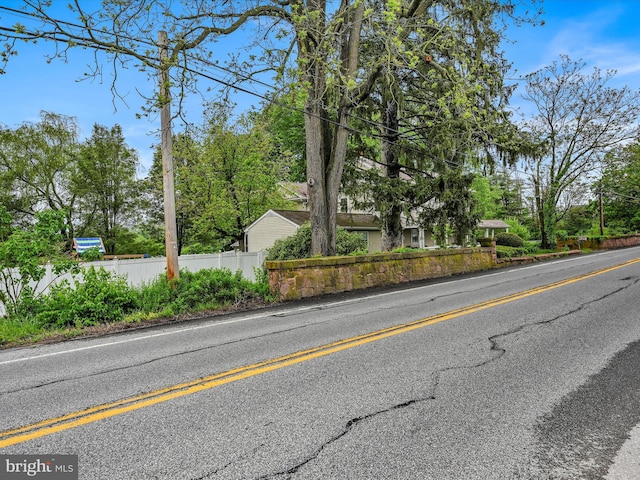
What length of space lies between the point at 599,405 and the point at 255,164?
2019 cm

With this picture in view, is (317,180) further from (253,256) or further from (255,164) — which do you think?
(255,164)

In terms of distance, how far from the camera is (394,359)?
15.6ft

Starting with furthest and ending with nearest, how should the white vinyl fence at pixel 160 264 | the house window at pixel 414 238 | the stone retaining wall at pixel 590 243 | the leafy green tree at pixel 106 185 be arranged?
the stone retaining wall at pixel 590 243 → the house window at pixel 414 238 → the leafy green tree at pixel 106 185 → the white vinyl fence at pixel 160 264

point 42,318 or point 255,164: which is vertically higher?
point 255,164

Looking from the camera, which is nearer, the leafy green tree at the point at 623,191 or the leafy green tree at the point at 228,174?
the leafy green tree at the point at 228,174

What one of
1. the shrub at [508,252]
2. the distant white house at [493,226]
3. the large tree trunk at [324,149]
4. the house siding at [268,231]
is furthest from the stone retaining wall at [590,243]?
the large tree trunk at [324,149]

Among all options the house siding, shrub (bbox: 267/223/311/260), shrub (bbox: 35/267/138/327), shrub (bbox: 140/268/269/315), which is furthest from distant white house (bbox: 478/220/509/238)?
shrub (bbox: 35/267/138/327)

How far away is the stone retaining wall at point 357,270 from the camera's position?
409 inches

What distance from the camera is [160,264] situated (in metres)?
13.6

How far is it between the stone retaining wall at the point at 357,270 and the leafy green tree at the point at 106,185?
21004mm

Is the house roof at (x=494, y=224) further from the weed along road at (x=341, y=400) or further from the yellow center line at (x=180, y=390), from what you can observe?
the yellow center line at (x=180, y=390)

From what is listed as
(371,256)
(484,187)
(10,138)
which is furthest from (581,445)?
(484,187)

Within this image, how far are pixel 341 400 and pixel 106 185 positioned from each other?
27.7 m

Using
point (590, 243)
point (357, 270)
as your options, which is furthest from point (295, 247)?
point (590, 243)
